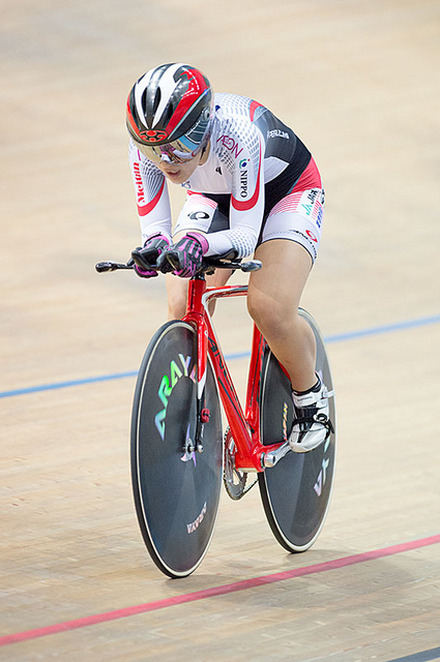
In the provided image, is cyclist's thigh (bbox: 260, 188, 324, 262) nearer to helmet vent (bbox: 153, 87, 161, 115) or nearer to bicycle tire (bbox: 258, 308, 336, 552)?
bicycle tire (bbox: 258, 308, 336, 552)

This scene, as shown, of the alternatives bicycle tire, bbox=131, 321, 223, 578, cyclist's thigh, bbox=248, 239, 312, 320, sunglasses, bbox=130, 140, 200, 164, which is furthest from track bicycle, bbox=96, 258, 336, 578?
sunglasses, bbox=130, 140, 200, 164

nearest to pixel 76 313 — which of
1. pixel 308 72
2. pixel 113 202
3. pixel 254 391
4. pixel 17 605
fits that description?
pixel 113 202

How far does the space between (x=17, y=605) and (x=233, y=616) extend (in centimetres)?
51

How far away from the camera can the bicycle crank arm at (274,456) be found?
2758 millimetres

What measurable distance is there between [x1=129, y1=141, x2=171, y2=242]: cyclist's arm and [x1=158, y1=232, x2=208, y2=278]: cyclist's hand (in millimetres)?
179

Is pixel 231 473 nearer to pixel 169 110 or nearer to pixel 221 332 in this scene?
pixel 169 110

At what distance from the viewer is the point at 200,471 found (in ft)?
8.64

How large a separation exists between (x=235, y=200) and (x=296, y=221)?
0.24m

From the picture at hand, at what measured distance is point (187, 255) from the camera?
7.65 feet

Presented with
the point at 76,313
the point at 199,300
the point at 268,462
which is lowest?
the point at 76,313

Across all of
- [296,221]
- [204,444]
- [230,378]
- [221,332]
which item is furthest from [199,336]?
[221,332]

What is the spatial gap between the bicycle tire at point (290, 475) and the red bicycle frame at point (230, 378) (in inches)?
1.2

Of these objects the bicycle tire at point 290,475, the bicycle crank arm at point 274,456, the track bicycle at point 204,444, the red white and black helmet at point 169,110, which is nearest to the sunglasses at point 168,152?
the red white and black helmet at point 169,110

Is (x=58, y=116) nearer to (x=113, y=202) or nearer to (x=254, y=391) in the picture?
(x=113, y=202)
